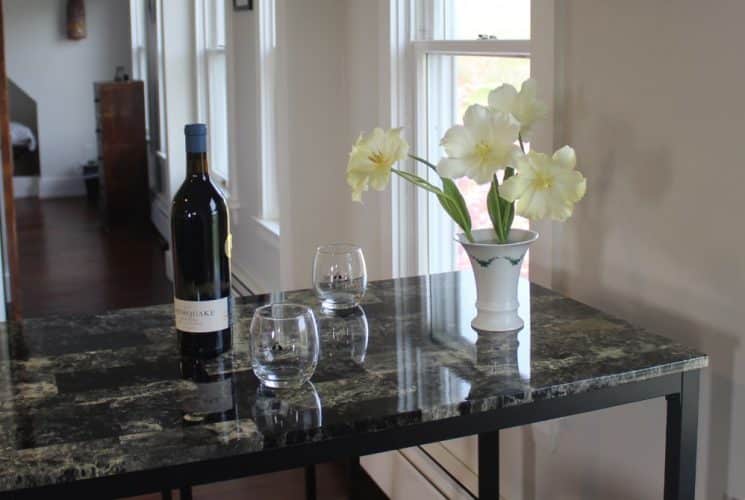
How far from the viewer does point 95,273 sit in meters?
6.16

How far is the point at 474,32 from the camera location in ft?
7.82

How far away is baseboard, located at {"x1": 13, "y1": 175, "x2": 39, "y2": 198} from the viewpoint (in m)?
9.56

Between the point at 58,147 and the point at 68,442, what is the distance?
8909mm

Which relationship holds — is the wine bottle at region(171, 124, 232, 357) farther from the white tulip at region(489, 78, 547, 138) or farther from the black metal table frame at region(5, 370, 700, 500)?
the white tulip at region(489, 78, 547, 138)

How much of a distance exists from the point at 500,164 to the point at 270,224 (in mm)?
2871

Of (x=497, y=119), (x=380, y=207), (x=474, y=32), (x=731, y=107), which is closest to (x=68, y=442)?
(x=497, y=119)

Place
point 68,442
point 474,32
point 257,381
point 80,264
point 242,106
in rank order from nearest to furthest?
point 68,442 < point 257,381 < point 474,32 < point 242,106 < point 80,264

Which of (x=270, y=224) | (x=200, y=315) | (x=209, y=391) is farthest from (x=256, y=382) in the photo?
(x=270, y=224)

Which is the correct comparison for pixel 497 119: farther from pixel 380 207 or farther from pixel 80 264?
pixel 80 264

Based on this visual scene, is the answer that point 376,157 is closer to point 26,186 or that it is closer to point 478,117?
point 478,117

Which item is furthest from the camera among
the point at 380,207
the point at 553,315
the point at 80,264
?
the point at 80,264

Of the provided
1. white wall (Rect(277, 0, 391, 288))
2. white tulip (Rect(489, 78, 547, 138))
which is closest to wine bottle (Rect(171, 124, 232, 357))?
white tulip (Rect(489, 78, 547, 138))

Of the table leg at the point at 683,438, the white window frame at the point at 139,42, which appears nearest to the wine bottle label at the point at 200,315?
the table leg at the point at 683,438

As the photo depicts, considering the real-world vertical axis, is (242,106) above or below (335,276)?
above
